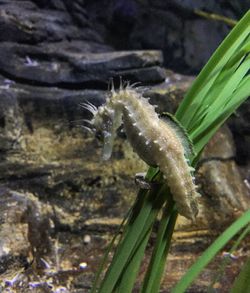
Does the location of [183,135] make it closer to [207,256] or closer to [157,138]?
[157,138]

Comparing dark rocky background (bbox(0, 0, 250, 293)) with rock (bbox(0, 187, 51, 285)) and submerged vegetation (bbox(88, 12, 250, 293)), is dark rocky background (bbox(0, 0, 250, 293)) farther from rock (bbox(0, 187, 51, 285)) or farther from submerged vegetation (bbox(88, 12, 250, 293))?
submerged vegetation (bbox(88, 12, 250, 293))


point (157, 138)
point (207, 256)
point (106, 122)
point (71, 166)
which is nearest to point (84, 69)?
point (71, 166)

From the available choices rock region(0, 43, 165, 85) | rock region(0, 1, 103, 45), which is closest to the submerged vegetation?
rock region(0, 43, 165, 85)

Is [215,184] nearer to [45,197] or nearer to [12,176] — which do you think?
[45,197]

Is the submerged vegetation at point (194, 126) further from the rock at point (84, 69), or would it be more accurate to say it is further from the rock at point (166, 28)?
the rock at point (166, 28)

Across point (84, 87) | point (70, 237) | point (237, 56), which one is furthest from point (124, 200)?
point (237, 56)
